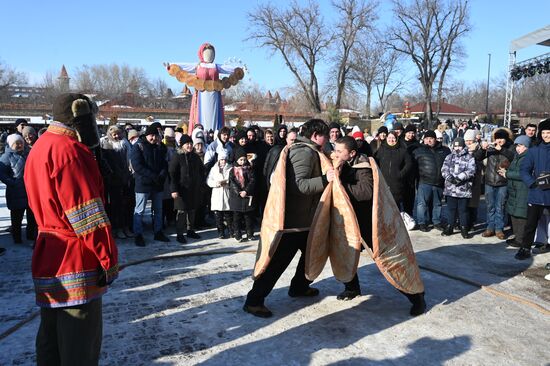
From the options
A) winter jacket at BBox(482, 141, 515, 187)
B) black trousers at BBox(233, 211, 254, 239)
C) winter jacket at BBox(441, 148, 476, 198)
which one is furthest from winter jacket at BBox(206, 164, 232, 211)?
winter jacket at BBox(482, 141, 515, 187)

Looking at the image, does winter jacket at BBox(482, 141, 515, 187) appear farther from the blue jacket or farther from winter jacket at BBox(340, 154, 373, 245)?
winter jacket at BBox(340, 154, 373, 245)

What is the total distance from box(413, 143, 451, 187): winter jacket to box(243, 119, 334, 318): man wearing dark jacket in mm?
4251

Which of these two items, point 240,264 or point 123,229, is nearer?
point 240,264

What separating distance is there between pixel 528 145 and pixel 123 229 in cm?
649

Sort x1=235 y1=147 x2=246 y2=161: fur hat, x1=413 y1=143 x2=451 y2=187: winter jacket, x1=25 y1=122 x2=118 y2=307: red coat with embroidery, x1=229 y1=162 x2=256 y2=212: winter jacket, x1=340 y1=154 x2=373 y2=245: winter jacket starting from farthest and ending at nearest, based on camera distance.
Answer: x1=413 y1=143 x2=451 y2=187: winter jacket → x1=235 y1=147 x2=246 y2=161: fur hat → x1=229 y1=162 x2=256 y2=212: winter jacket → x1=340 y1=154 x2=373 y2=245: winter jacket → x1=25 y1=122 x2=118 y2=307: red coat with embroidery

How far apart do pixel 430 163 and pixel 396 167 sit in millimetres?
625

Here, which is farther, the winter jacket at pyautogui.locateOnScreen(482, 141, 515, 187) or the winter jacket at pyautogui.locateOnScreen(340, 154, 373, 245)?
the winter jacket at pyautogui.locateOnScreen(482, 141, 515, 187)

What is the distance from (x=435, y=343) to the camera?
12.4 feet

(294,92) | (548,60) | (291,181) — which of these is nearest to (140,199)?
(291,181)

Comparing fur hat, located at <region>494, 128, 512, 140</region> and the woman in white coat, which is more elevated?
fur hat, located at <region>494, 128, 512, 140</region>

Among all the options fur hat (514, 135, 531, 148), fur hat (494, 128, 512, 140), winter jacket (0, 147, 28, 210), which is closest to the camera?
winter jacket (0, 147, 28, 210)

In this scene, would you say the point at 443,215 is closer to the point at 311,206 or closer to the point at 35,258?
the point at 311,206

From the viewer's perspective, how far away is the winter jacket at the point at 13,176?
6.63 metres

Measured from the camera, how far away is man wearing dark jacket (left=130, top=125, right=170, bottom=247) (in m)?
6.77
